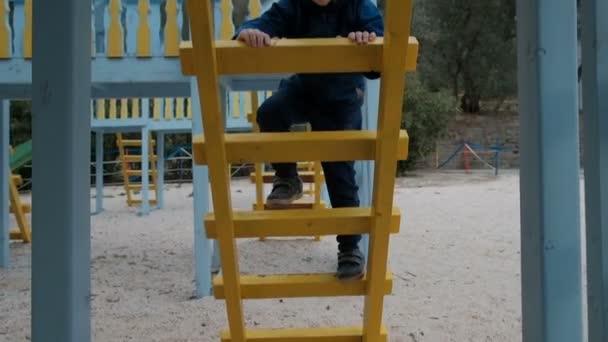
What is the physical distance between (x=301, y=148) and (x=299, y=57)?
273mm

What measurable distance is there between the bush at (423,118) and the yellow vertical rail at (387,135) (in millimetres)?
17724

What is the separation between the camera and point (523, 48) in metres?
1.40

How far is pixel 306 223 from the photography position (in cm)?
184

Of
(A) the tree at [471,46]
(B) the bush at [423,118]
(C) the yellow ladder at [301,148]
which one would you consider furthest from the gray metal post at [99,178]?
(A) the tree at [471,46]

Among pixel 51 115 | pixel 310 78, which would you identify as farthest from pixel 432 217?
pixel 51 115

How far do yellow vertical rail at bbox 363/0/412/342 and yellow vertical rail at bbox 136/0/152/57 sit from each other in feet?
8.58

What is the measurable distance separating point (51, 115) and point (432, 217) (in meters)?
6.71

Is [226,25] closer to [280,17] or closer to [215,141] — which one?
[280,17]

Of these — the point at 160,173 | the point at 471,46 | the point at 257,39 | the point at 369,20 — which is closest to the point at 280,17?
the point at 369,20

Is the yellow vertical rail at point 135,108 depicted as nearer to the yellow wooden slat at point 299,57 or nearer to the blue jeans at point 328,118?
the blue jeans at point 328,118

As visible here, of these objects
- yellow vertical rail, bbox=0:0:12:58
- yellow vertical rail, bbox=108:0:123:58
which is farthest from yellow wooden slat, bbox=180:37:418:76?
yellow vertical rail, bbox=0:0:12:58

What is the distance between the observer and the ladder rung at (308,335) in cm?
212

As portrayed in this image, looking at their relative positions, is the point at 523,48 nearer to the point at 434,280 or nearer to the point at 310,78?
the point at 310,78

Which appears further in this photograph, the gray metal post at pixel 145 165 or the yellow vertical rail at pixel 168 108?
the yellow vertical rail at pixel 168 108
